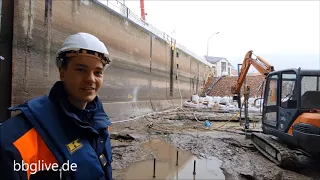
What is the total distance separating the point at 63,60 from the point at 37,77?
19.0 ft

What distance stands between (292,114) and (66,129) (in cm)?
479

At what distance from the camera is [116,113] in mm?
10086

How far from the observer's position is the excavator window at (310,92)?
15.3 ft

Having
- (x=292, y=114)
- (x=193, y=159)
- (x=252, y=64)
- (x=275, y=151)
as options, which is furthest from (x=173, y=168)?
(x=252, y=64)

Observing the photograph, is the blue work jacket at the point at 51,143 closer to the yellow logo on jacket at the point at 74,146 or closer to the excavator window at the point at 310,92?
the yellow logo on jacket at the point at 74,146

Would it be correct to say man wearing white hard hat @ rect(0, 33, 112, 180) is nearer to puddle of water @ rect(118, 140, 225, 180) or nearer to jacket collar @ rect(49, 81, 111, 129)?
jacket collar @ rect(49, 81, 111, 129)

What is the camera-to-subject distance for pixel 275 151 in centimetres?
501

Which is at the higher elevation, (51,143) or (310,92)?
(310,92)

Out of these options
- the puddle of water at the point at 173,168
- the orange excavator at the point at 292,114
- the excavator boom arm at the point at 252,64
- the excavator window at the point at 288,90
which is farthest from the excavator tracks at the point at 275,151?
the excavator boom arm at the point at 252,64

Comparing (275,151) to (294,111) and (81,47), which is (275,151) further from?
(81,47)

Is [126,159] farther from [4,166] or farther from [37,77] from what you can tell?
[4,166]

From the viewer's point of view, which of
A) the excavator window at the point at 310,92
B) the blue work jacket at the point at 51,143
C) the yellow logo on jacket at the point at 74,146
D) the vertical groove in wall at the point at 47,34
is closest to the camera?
the blue work jacket at the point at 51,143

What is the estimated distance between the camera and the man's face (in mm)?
1217

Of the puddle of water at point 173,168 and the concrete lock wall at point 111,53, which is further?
the concrete lock wall at point 111,53
